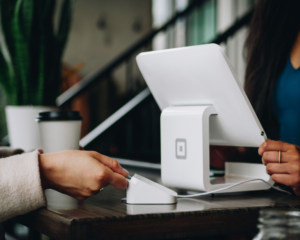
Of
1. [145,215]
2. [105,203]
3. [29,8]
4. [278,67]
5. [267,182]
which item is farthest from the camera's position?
[29,8]

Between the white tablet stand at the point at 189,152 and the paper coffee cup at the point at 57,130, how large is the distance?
35 centimetres

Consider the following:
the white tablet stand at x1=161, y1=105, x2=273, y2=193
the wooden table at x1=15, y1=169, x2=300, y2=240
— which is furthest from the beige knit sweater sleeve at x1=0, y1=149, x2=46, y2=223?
the white tablet stand at x1=161, y1=105, x2=273, y2=193

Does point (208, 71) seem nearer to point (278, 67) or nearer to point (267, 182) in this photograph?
point (267, 182)

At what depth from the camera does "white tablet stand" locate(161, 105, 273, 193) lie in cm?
85

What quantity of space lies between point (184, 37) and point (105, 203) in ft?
16.9

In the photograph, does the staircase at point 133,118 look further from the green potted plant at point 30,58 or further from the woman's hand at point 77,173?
the woman's hand at point 77,173

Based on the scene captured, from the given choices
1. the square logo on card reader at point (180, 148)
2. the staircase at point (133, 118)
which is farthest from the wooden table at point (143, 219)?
the staircase at point (133, 118)

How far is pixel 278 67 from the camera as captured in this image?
1400mm

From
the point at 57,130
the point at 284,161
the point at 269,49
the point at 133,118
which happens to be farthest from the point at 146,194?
the point at 133,118

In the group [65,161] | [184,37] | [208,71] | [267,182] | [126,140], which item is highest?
[184,37]

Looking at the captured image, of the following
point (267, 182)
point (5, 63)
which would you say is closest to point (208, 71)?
point (267, 182)

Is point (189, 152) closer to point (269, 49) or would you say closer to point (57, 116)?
point (57, 116)

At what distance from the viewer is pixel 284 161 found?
866 mm

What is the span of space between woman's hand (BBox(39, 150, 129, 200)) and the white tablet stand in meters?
0.20
